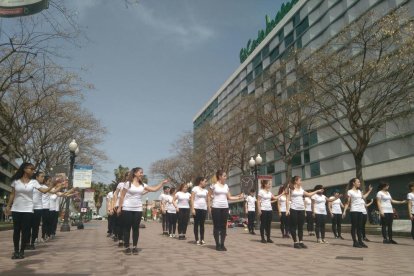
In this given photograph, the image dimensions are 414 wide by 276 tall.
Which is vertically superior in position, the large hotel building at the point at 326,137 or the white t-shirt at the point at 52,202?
the large hotel building at the point at 326,137

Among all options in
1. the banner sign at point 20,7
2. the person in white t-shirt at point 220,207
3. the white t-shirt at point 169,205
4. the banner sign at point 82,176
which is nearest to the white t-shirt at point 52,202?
the white t-shirt at point 169,205

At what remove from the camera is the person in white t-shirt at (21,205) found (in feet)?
25.6

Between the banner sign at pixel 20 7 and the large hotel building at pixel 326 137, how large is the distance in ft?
66.6

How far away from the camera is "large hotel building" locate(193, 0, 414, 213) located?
98.0 feet

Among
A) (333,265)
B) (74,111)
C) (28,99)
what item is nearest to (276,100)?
(74,111)

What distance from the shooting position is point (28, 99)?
2347cm

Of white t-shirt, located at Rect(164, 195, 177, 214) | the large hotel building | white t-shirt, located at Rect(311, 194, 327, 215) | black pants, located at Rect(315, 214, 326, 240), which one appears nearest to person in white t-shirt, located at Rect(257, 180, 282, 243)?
black pants, located at Rect(315, 214, 326, 240)

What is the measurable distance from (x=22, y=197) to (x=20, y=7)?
12.9 feet

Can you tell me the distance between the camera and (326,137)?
3956 cm

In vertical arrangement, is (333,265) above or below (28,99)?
below

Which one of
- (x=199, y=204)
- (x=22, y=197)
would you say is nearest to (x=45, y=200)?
(x=22, y=197)

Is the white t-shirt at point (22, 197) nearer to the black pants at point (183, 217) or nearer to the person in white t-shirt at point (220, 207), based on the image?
the person in white t-shirt at point (220, 207)

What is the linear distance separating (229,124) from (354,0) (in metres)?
17.4

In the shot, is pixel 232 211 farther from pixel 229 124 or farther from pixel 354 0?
pixel 354 0
